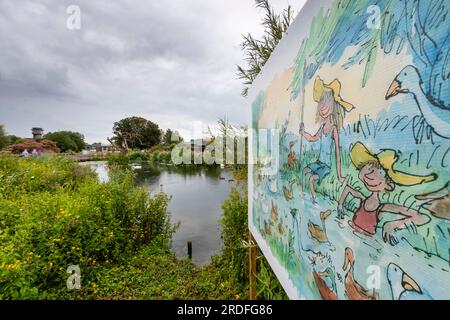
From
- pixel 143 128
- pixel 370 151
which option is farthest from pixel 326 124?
pixel 143 128

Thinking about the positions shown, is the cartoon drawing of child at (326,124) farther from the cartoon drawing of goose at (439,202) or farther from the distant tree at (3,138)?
the distant tree at (3,138)

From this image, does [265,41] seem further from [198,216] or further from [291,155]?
[198,216]

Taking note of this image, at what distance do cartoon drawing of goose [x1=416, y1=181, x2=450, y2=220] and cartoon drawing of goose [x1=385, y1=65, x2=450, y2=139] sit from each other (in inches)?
4.6

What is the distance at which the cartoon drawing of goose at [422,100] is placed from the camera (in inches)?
18.5

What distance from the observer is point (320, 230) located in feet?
3.15

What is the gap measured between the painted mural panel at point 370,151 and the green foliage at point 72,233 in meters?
2.85

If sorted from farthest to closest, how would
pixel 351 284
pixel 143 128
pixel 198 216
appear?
pixel 143 128, pixel 198 216, pixel 351 284

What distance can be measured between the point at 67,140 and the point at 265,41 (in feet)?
146

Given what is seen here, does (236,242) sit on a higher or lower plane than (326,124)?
lower

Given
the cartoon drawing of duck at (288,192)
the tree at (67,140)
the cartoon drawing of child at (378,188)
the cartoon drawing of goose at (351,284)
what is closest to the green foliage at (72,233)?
the cartoon drawing of duck at (288,192)

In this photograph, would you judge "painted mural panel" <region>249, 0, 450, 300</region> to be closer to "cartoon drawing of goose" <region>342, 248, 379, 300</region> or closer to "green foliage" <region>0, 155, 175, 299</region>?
"cartoon drawing of goose" <region>342, 248, 379, 300</region>

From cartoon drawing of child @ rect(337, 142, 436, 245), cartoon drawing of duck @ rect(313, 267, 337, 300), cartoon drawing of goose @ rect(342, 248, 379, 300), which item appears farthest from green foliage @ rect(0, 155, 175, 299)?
cartoon drawing of child @ rect(337, 142, 436, 245)

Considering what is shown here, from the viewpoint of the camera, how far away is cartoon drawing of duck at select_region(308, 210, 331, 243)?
→ 919 millimetres

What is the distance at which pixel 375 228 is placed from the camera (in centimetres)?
65
